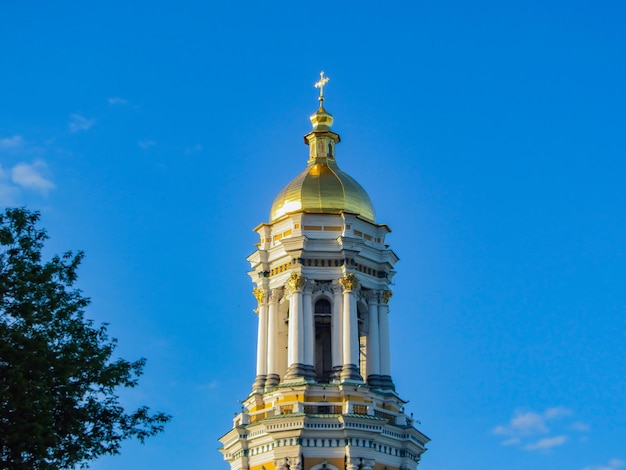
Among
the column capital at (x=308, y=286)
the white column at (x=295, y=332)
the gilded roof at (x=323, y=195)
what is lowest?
the white column at (x=295, y=332)

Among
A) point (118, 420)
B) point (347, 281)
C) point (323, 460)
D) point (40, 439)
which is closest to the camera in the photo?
point (40, 439)

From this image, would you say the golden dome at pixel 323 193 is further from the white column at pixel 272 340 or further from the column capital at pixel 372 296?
the white column at pixel 272 340

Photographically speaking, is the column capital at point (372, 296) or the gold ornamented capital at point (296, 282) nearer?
the gold ornamented capital at point (296, 282)

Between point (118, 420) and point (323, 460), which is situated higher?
point (323, 460)

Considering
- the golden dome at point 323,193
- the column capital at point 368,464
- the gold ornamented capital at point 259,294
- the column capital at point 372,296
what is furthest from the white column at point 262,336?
the column capital at point 368,464

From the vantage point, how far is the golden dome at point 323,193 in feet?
120

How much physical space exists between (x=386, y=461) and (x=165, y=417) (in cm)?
1475

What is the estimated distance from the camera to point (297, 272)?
115 feet

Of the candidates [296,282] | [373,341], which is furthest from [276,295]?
[373,341]

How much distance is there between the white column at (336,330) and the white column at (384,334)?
1.78m

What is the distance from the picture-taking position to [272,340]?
35.3 metres

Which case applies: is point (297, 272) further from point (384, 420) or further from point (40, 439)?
point (40, 439)

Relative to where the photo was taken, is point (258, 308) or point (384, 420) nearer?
point (384, 420)

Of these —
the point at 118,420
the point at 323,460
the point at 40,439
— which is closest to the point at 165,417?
the point at 118,420
